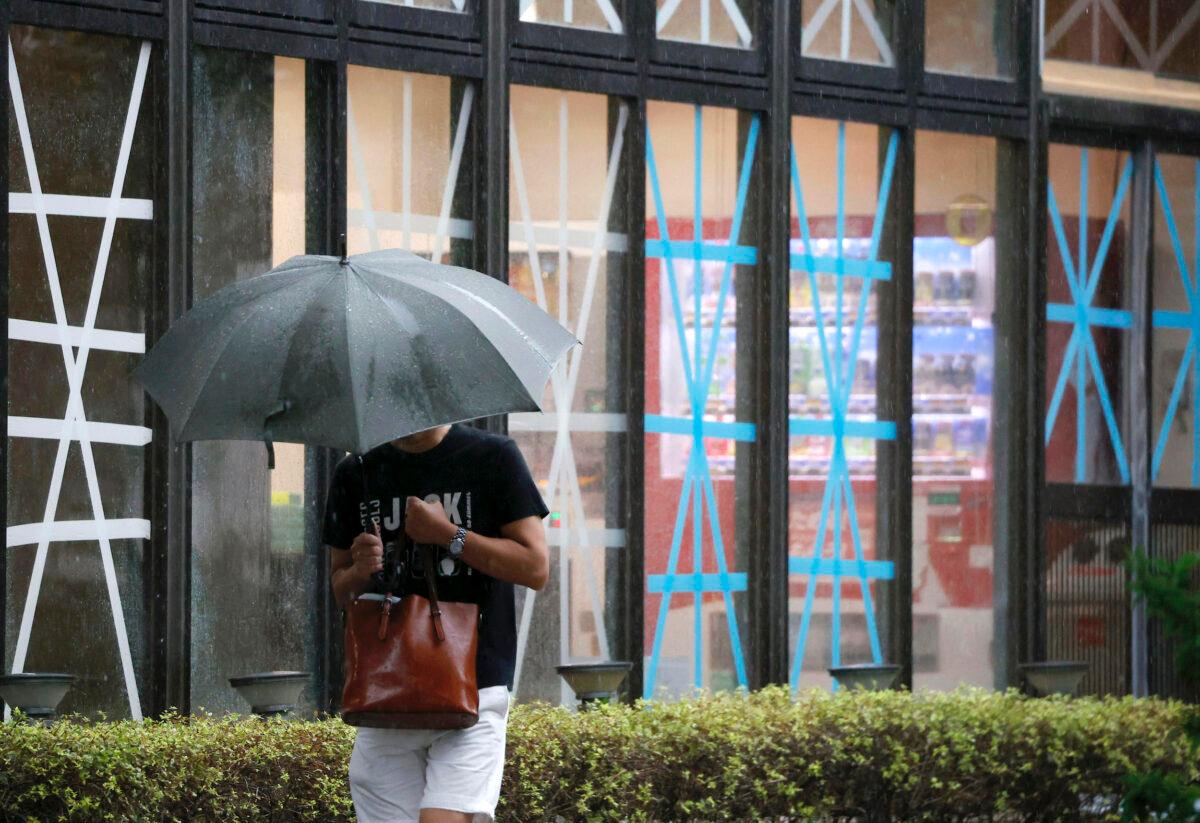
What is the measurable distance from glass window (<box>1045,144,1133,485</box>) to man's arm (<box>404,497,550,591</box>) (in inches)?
294

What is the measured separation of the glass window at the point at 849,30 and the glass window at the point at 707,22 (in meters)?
0.38

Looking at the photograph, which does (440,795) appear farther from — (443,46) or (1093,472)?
(1093,472)

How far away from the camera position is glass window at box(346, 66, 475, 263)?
1030 centimetres

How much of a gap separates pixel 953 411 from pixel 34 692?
5957mm

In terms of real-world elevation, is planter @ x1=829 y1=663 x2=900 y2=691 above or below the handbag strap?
below

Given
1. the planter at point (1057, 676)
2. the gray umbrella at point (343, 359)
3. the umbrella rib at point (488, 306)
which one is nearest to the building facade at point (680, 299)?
the planter at point (1057, 676)

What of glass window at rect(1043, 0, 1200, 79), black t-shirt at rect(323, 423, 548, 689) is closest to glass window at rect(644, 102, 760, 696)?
glass window at rect(1043, 0, 1200, 79)

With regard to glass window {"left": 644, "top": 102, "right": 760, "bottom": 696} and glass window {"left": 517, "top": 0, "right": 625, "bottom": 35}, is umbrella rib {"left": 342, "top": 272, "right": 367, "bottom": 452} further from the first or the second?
glass window {"left": 644, "top": 102, "right": 760, "bottom": 696}

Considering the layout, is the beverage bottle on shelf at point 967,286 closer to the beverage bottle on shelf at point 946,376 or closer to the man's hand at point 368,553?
the beverage bottle on shelf at point 946,376

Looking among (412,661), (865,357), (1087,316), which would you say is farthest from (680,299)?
(412,661)

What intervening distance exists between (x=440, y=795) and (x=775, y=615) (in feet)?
20.1

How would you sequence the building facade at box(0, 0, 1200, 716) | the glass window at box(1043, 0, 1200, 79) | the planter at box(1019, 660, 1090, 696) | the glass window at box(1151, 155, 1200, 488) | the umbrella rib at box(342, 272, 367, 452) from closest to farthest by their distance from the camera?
the umbrella rib at box(342, 272, 367, 452)
the building facade at box(0, 0, 1200, 716)
the planter at box(1019, 660, 1090, 696)
the glass window at box(1043, 0, 1200, 79)
the glass window at box(1151, 155, 1200, 488)

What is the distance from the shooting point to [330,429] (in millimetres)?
5254

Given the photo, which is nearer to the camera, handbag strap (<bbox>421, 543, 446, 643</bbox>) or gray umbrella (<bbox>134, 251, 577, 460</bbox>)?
gray umbrella (<bbox>134, 251, 577, 460</bbox>)
